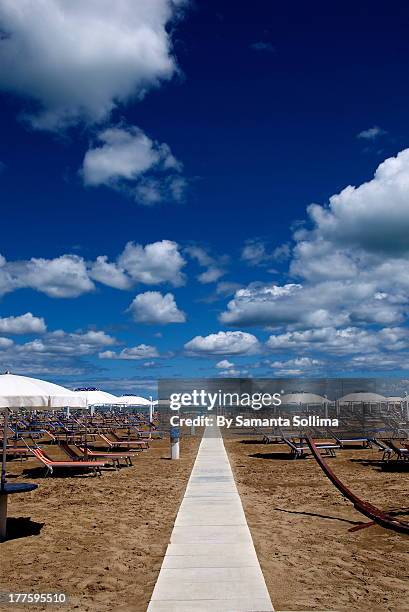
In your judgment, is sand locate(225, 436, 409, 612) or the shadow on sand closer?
sand locate(225, 436, 409, 612)

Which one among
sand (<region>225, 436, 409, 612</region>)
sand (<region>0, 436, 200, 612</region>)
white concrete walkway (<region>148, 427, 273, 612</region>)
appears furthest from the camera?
sand (<region>0, 436, 200, 612</region>)

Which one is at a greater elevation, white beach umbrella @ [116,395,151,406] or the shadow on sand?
white beach umbrella @ [116,395,151,406]

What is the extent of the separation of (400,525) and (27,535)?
5126mm

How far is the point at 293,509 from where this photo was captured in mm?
9578

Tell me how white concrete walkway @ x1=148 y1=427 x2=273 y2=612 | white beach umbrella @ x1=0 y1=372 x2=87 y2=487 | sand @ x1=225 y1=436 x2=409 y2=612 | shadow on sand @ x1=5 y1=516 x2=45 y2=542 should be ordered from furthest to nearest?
shadow on sand @ x1=5 y1=516 x2=45 y2=542 → white beach umbrella @ x1=0 y1=372 x2=87 y2=487 → sand @ x1=225 y1=436 x2=409 y2=612 → white concrete walkway @ x1=148 y1=427 x2=273 y2=612

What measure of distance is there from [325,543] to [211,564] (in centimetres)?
206

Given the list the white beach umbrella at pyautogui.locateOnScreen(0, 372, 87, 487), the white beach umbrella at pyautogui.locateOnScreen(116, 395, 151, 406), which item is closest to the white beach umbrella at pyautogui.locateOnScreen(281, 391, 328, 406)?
the white beach umbrella at pyautogui.locateOnScreen(116, 395, 151, 406)

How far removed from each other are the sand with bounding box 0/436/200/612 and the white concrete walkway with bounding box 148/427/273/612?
0.23 metres

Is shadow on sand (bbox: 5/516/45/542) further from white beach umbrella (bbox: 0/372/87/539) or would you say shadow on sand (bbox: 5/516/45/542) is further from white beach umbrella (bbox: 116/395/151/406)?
white beach umbrella (bbox: 116/395/151/406)

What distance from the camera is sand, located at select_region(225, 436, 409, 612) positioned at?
530 centimetres

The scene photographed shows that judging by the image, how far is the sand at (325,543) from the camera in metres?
5.30

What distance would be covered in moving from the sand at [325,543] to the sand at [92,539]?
4.46ft

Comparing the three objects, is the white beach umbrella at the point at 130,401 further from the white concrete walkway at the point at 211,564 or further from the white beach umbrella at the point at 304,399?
the white concrete walkway at the point at 211,564

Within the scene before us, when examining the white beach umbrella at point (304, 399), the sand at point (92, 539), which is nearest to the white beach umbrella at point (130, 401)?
the white beach umbrella at point (304, 399)
